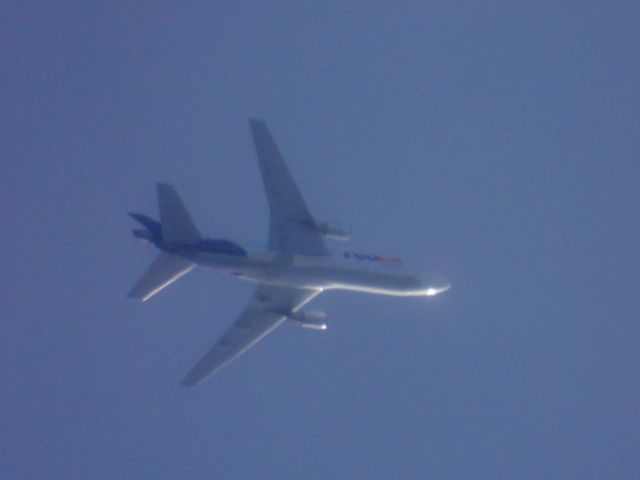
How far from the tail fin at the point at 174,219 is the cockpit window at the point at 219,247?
588mm

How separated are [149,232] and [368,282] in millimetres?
16006

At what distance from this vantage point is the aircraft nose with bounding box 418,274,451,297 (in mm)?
84875

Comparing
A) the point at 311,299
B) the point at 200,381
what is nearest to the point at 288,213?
the point at 311,299

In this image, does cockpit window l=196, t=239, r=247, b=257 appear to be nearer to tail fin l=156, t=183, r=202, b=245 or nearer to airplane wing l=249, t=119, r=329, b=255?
tail fin l=156, t=183, r=202, b=245

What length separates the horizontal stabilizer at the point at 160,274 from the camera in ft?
253

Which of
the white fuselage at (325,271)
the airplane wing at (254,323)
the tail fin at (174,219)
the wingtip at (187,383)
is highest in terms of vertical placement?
the tail fin at (174,219)

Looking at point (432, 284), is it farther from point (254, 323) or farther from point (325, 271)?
point (254, 323)

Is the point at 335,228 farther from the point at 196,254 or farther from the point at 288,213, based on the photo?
the point at 196,254

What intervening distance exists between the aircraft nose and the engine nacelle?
6540 mm

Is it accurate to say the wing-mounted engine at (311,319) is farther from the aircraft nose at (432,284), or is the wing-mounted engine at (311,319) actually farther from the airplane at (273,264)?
the aircraft nose at (432,284)

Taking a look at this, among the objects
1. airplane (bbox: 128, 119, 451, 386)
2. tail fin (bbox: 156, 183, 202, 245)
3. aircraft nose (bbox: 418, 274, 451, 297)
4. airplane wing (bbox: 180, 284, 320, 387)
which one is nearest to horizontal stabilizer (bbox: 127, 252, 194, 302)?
airplane (bbox: 128, 119, 451, 386)

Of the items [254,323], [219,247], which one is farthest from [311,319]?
[219,247]

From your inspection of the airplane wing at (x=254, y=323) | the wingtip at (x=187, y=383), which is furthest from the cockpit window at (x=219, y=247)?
the wingtip at (x=187, y=383)

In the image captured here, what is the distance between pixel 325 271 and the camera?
81.6 metres
